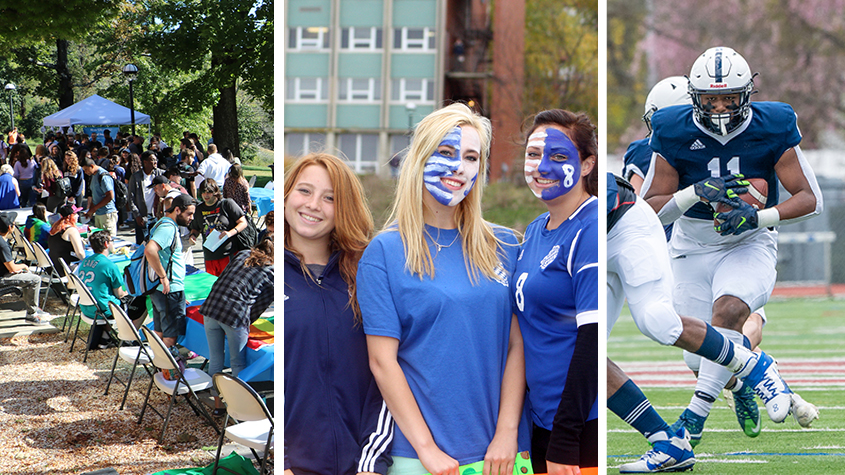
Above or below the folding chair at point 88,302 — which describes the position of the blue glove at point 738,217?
above

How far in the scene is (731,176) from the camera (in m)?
3.28

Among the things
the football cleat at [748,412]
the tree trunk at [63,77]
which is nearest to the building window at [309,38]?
the football cleat at [748,412]

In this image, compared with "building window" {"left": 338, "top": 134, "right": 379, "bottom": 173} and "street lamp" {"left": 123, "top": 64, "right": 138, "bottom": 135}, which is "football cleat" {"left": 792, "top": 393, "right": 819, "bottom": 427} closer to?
"building window" {"left": 338, "top": 134, "right": 379, "bottom": 173}

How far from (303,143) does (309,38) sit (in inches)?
12.3

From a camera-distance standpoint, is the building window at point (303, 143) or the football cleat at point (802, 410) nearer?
the building window at point (303, 143)

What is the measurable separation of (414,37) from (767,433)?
3402 millimetres

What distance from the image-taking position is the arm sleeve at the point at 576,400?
7.07 ft

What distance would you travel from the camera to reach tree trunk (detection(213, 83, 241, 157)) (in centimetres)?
412

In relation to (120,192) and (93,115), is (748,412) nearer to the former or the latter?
(93,115)

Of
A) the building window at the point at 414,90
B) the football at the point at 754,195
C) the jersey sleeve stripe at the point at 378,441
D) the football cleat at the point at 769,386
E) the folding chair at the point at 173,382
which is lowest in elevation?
the folding chair at the point at 173,382

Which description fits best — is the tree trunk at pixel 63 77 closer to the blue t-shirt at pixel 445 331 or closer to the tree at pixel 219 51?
the tree at pixel 219 51

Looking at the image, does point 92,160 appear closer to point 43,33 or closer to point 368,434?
point 43,33

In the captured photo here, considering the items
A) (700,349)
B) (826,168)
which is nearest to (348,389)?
(700,349)

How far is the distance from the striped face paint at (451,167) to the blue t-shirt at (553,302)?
0.28m
